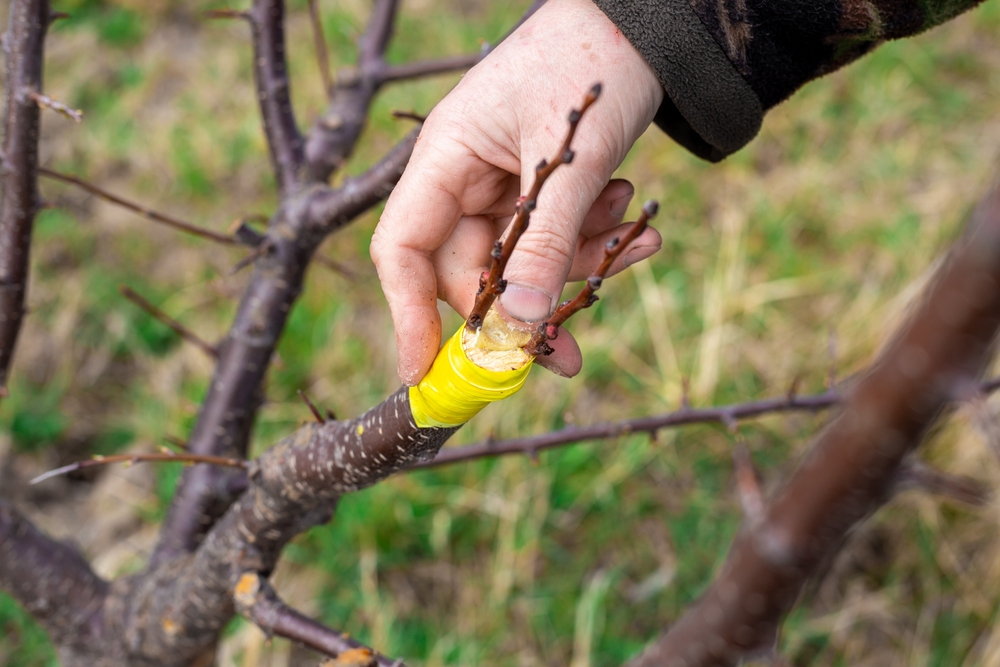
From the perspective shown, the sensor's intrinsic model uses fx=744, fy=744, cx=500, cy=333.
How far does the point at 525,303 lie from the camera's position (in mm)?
812

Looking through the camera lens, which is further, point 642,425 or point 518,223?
point 642,425

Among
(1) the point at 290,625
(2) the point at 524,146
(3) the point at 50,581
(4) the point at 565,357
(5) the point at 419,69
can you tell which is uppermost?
(2) the point at 524,146

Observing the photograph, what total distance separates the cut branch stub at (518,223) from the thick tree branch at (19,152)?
2.75 ft

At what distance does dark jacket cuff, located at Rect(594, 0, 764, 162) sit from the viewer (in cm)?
95

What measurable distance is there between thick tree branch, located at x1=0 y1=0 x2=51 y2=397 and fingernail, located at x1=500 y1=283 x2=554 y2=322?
832 millimetres

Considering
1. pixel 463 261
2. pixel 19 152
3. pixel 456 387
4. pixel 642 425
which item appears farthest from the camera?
pixel 642 425

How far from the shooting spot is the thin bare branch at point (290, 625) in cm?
94

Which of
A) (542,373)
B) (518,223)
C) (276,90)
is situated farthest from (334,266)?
(542,373)

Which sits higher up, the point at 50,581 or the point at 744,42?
the point at 744,42

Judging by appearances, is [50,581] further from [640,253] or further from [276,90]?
[640,253]

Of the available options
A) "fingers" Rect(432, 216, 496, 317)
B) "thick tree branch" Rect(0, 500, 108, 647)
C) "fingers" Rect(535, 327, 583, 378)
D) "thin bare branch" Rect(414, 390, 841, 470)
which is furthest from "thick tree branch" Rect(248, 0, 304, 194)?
"thick tree branch" Rect(0, 500, 108, 647)

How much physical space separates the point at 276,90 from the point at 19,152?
424 mm

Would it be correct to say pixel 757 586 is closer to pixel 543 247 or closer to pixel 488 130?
pixel 543 247

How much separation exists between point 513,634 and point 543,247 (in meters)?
1.66
